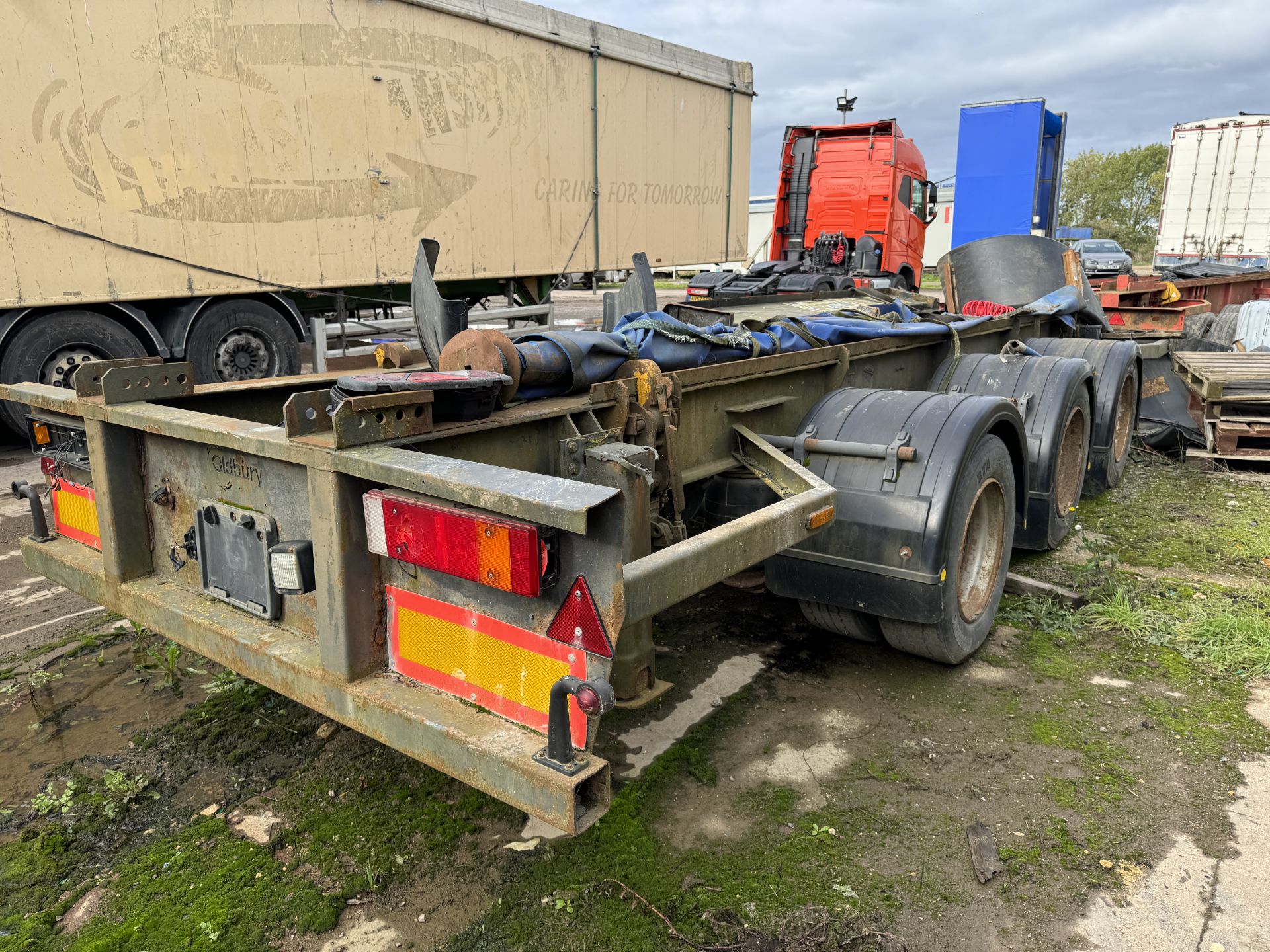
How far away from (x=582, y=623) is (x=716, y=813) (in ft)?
3.66

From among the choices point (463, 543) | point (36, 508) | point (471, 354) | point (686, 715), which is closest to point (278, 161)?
point (36, 508)

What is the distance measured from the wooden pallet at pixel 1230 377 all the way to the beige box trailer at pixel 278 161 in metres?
7.02

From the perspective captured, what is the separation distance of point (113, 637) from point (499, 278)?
742cm

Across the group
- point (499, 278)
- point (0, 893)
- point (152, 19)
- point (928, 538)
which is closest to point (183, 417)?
point (0, 893)

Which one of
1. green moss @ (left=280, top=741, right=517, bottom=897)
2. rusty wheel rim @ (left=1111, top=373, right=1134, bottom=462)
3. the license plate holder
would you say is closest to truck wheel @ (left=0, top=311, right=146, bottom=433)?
the license plate holder

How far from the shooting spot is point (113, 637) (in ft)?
12.6

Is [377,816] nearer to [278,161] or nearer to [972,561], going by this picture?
[972,561]

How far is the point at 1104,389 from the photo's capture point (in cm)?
588

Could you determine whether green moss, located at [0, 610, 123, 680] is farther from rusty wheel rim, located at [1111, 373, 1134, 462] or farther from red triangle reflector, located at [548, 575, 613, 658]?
rusty wheel rim, located at [1111, 373, 1134, 462]

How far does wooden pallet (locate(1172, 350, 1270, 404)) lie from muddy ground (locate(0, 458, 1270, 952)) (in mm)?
3900

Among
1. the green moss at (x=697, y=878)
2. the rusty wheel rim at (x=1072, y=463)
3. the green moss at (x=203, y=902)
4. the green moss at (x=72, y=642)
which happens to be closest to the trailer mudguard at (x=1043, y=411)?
the rusty wheel rim at (x=1072, y=463)

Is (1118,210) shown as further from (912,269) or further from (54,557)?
(54,557)

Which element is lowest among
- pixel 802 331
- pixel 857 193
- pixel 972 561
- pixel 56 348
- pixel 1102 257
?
pixel 972 561

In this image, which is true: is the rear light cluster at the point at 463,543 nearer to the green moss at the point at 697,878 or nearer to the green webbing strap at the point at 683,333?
the green moss at the point at 697,878
